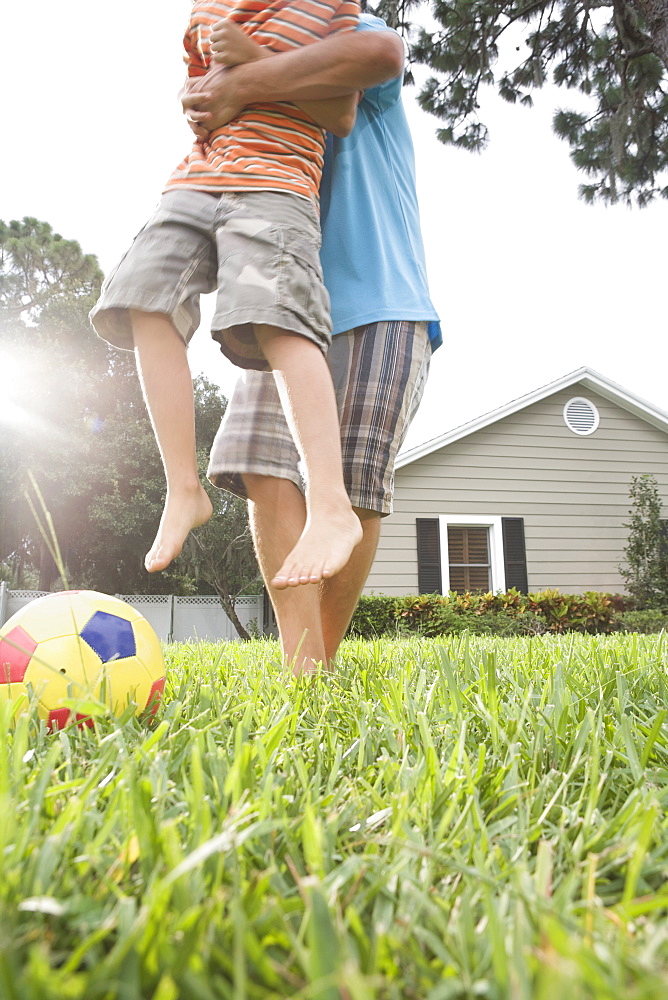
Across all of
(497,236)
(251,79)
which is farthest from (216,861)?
(497,236)

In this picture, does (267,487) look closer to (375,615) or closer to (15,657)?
(15,657)

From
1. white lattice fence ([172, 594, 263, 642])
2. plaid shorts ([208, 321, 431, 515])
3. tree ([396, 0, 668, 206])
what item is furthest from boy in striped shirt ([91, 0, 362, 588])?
white lattice fence ([172, 594, 263, 642])

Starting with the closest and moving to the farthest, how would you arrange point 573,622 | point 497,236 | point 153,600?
point 573,622 < point 497,236 < point 153,600

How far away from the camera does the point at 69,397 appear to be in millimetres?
19688

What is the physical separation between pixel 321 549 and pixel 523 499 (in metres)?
10.2

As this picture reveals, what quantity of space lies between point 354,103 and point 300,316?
73cm

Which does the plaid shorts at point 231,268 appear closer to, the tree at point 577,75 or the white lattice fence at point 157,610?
the tree at point 577,75

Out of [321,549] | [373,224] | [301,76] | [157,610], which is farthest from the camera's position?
[157,610]

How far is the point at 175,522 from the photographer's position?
1892mm

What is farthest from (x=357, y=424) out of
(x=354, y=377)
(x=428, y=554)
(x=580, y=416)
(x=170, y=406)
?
(x=580, y=416)

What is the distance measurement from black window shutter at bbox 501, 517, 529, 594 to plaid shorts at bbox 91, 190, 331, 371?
9638 mm

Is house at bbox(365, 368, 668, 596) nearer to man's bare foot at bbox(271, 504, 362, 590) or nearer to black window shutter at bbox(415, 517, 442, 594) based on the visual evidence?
black window shutter at bbox(415, 517, 442, 594)

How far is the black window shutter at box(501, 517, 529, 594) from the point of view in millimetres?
11008

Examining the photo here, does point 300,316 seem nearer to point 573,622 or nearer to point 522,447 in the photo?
point 573,622
